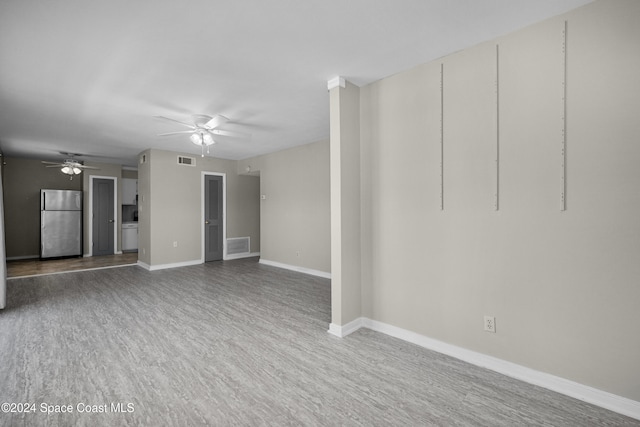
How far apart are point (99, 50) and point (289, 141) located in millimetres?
3527

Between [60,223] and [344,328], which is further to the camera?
[60,223]

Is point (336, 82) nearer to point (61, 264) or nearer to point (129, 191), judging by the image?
point (61, 264)

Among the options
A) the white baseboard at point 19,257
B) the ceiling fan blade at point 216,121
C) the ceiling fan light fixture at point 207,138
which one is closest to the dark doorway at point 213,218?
the ceiling fan light fixture at point 207,138

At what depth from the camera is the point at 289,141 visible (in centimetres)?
569

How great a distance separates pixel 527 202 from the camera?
213cm

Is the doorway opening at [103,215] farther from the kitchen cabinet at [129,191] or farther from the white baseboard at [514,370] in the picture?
the white baseboard at [514,370]

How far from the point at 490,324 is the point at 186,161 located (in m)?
6.67

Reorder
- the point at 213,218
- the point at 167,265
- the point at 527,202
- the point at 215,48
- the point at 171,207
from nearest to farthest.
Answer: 1. the point at 527,202
2. the point at 215,48
3. the point at 167,265
4. the point at 171,207
5. the point at 213,218

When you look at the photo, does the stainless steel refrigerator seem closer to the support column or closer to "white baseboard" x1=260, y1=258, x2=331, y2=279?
"white baseboard" x1=260, y1=258, x2=331, y2=279

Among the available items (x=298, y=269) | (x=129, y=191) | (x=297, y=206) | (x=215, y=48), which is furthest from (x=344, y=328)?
(x=129, y=191)

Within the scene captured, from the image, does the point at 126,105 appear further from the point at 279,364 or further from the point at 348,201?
the point at 279,364

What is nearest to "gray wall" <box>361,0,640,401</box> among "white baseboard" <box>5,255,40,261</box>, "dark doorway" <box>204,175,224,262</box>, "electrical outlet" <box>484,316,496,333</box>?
"electrical outlet" <box>484,316,496,333</box>

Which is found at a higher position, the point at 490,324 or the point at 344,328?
the point at 490,324

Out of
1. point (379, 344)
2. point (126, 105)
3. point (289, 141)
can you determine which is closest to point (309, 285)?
point (379, 344)
